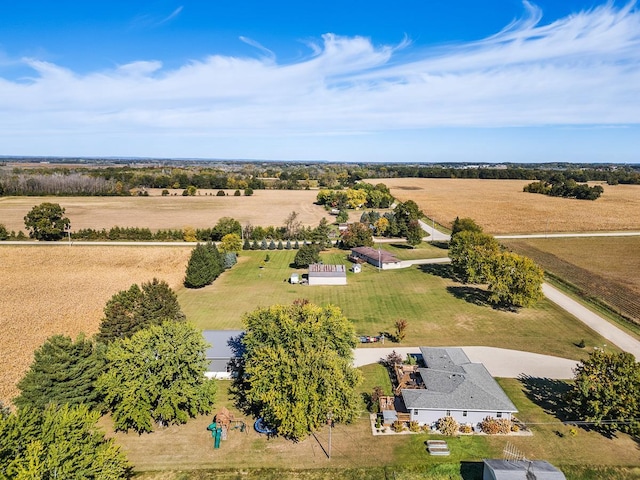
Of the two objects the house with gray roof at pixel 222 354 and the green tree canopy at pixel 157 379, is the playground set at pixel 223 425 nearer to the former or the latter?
the green tree canopy at pixel 157 379

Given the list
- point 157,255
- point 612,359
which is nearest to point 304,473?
point 612,359

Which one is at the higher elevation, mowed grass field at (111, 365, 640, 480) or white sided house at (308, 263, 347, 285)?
white sided house at (308, 263, 347, 285)

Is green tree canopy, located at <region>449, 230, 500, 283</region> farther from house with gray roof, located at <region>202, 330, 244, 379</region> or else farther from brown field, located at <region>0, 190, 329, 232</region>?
brown field, located at <region>0, 190, 329, 232</region>

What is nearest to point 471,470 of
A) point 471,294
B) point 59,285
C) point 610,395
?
point 610,395

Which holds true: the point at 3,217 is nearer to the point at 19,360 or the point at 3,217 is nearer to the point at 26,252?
the point at 26,252

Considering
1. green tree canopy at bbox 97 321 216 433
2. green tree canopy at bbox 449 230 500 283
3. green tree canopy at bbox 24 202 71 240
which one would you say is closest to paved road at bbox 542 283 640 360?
green tree canopy at bbox 449 230 500 283

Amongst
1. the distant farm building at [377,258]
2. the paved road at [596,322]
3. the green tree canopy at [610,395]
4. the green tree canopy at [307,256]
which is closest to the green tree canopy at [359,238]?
the distant farm building at [377,258]
